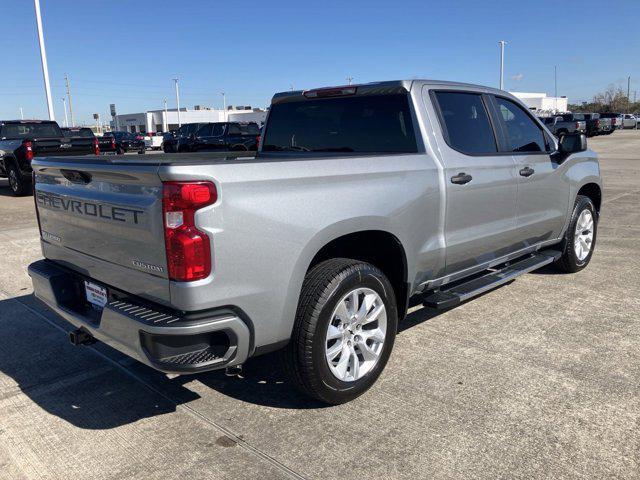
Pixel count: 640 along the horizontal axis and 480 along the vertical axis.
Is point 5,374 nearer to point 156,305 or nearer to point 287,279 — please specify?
point 156,305

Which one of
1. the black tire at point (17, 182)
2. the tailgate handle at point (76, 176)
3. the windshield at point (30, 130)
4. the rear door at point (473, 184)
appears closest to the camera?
the tailgate handle at point (76, 176)

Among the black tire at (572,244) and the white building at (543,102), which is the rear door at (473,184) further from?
the white building at (543,102)

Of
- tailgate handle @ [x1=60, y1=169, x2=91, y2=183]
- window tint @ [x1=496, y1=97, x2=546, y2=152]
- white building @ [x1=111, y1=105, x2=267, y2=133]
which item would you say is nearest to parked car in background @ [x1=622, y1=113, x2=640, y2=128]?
A: white building @ [x1=111, y1=105, x2=267, y2=133]

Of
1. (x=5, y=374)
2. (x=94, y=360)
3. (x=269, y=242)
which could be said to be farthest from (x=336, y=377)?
(x=5, y=374)

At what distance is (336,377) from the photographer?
321 cm

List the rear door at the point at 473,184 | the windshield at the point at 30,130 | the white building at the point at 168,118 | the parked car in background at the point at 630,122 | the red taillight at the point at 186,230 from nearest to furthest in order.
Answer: the red taillight at the point at 186,230, the rear door at the point at 473,184, the windshield at the point at 30,130, the parked car in background at the point at 630,122, the white building at the point at 168,118

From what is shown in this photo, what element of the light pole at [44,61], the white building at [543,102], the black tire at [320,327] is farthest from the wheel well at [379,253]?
the white building at [543,102]

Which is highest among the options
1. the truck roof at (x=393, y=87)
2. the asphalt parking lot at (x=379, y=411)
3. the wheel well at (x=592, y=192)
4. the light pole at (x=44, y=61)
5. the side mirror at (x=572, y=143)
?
the light pole at (x=44, y=61)

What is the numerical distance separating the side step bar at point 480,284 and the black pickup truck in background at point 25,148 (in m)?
11.1

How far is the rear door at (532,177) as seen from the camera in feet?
15.4

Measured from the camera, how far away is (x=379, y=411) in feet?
10.6

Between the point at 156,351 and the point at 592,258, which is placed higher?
the point at 156,351

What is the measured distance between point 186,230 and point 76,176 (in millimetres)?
1062

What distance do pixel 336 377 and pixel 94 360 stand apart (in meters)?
1.93
